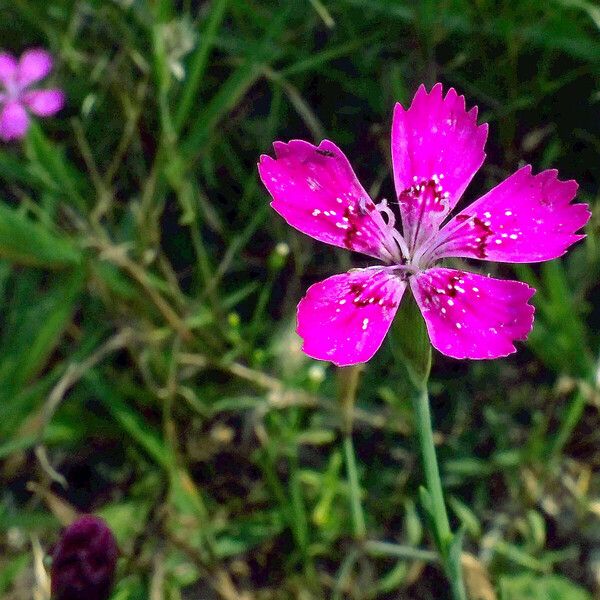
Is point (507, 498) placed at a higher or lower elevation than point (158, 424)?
lower

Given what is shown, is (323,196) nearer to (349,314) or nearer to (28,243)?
(349,314)

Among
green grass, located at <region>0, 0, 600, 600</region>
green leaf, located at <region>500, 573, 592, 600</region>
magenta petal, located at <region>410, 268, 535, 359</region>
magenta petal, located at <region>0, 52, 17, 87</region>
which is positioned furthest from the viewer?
magenta petal, located at <region>0, 52, 17, 87</region>

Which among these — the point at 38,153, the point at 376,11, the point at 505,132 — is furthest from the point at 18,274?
the point at 505,132

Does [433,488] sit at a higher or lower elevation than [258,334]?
higher

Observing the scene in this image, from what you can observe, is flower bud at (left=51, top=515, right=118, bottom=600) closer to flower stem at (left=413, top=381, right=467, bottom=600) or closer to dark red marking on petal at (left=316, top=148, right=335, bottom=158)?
flower stem at (left=413, top=381, right=467, bottom=600)

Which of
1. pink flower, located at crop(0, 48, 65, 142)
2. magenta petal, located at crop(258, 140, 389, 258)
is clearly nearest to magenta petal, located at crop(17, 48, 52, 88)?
pink flower, located at crop(0, 48, 65, 142)

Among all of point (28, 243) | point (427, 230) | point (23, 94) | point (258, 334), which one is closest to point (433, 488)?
point (427, 230)

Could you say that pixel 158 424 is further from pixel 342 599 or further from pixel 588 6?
pixel 588 6
